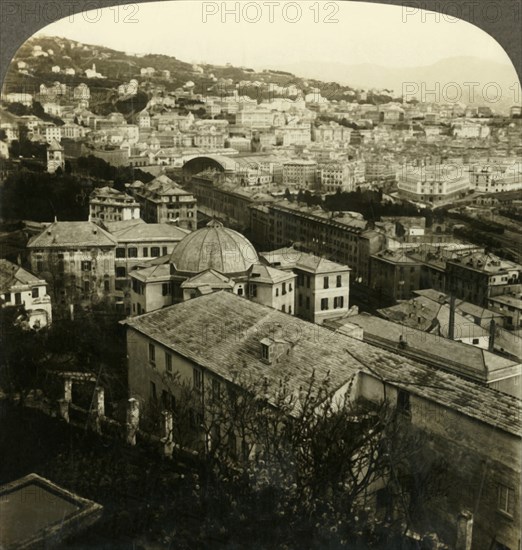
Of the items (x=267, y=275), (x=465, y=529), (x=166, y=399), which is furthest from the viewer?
(x=267, y=275)

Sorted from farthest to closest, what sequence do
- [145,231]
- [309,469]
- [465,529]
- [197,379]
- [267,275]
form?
1. [145,231]
2. [267,275]
3. [197,379]
4. [309,469]
5. [465,529]

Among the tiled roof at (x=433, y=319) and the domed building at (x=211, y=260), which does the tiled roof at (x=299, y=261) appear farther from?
the tiled roof at (x=433, y=319)

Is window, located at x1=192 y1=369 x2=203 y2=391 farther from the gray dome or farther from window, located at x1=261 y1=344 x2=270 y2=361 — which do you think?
the gray dome

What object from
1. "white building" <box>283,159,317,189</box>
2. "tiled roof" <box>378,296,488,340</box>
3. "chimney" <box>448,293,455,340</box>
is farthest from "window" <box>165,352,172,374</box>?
"chimney" <box>448,293,455,340</box>

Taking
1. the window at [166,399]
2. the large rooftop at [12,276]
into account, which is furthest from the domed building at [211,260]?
the large rooftop at [12,276]

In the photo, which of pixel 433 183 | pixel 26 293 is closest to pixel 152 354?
pixel 26 293

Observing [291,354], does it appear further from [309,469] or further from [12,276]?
[12,276]

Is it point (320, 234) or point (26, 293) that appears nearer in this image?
point (320, 234)
